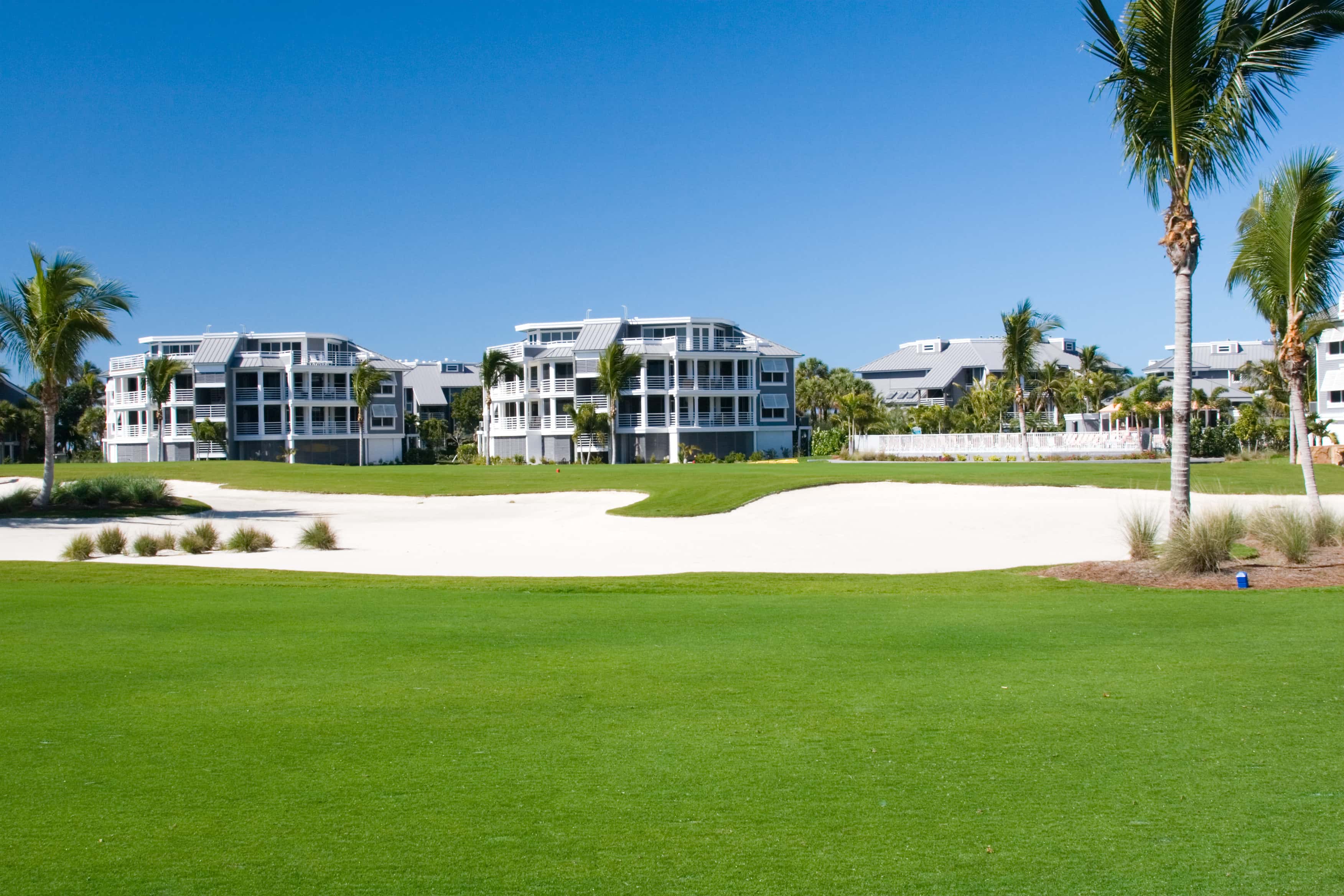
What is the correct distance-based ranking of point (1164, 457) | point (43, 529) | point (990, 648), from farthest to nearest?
point (1164, 457) → point (43, 529) → point (990, 648)

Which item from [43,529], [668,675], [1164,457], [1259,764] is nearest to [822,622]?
[668,675]

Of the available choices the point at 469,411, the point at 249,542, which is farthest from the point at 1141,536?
the point at 469,411

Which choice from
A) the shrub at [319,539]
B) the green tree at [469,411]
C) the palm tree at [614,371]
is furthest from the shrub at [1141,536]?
the green tree at [469,411]

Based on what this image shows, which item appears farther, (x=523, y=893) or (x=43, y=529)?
(x=43, y=529)

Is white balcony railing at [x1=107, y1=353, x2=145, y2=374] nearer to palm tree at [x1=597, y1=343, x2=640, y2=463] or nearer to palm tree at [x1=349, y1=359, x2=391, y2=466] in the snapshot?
palm tree at [x1=349, y1=359, x2=391, y2=466]

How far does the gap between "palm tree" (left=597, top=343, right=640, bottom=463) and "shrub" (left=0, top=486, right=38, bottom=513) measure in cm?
4866

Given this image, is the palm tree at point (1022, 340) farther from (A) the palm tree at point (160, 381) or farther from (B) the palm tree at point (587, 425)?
(A) the palm tree at point (160, 381)

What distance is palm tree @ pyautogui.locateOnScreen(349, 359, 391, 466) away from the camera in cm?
8656

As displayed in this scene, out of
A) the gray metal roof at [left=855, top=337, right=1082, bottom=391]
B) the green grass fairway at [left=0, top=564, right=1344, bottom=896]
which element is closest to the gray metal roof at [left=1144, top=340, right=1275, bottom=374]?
the gray metal roof at [left=855, top=337, right=1082, bottom=391]

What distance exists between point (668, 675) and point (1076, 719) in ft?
10.6

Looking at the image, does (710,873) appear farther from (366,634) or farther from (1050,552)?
(1050,552)

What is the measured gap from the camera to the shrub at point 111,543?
82.4 feet

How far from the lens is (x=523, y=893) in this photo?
5.12m

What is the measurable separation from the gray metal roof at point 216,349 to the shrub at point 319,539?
7133cm
